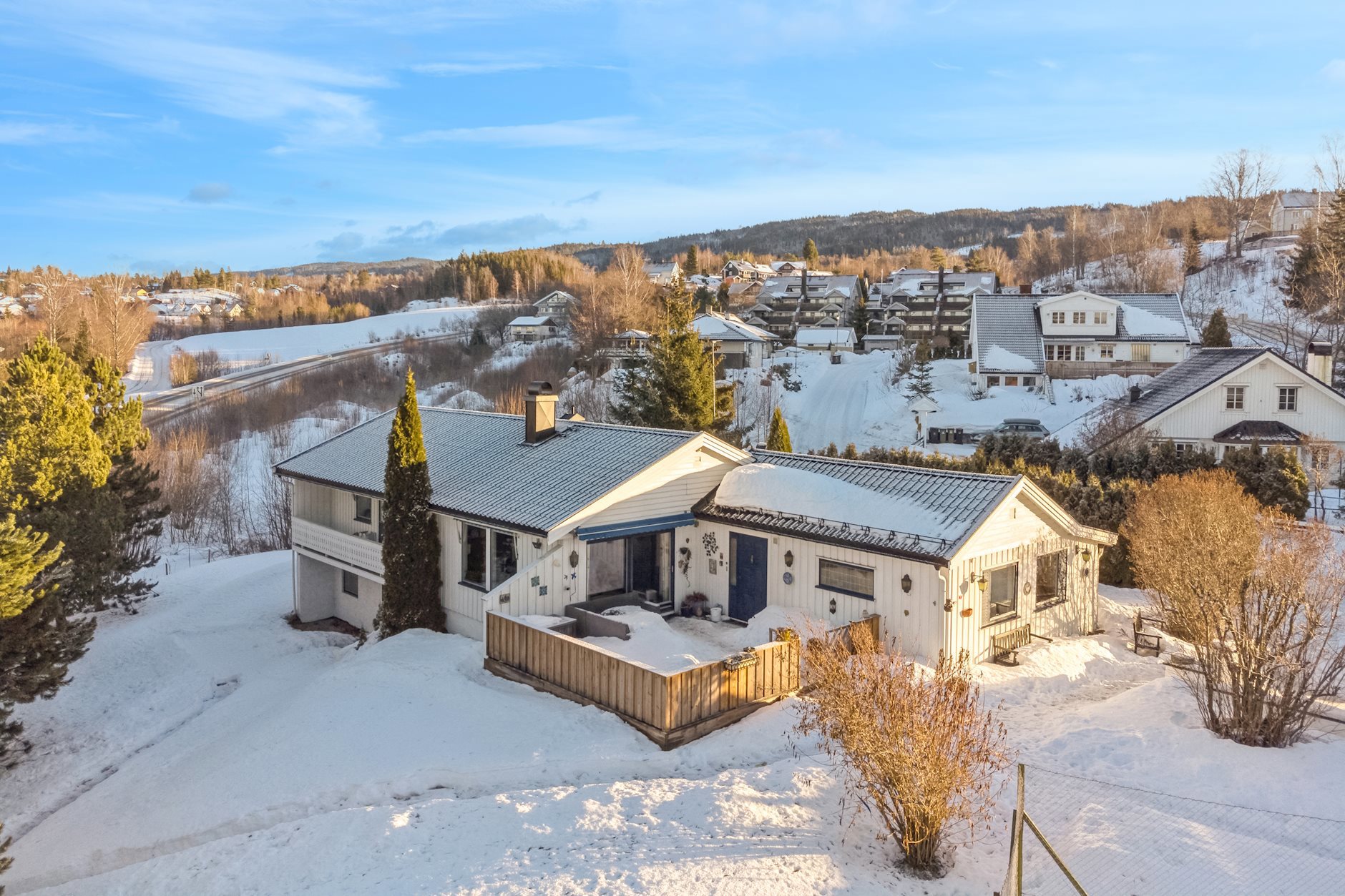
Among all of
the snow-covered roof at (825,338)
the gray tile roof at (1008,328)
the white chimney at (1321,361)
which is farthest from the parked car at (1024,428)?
the snow-covered roof at (825,338)

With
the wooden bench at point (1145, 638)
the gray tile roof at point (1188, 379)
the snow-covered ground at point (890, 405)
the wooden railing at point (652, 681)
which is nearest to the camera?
the wooden railing at point (652, 681)

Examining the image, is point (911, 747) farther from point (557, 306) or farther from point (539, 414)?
point (557, 306)

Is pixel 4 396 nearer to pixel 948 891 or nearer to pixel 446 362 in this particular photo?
pixel 948 891

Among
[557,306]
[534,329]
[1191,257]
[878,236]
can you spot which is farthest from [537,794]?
[878,236]

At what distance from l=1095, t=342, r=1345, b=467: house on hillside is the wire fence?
2467cm

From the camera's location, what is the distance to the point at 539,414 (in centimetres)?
1992

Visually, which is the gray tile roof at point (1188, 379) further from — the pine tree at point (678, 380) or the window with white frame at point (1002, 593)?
→ the window with white frame at point (1002, 593)

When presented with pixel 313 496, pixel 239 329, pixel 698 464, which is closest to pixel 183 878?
pixel 698 464

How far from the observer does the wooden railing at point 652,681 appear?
1138 centimetres

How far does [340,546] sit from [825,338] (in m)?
50.1

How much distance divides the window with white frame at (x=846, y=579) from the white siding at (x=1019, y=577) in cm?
152

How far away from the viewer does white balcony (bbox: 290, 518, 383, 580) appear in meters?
19.4

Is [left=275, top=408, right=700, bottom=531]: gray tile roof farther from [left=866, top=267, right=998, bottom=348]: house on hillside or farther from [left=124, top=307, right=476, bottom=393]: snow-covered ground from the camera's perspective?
[left=124, top=307, right=476, bottom=393]: snow-covered ground

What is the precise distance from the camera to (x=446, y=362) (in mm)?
68625
